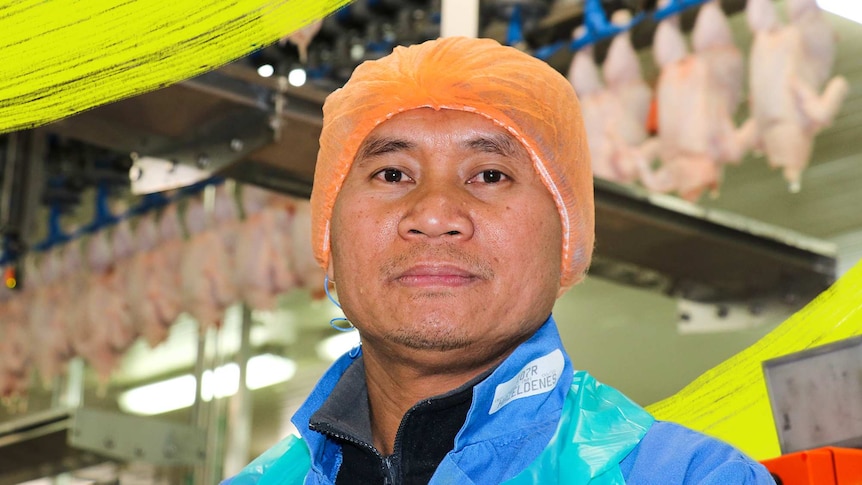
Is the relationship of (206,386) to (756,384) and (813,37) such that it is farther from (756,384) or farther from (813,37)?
(756,384)

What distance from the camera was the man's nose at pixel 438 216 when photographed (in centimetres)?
127

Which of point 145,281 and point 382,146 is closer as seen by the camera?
point 382,146

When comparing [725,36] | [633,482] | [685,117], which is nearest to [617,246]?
[685,117]

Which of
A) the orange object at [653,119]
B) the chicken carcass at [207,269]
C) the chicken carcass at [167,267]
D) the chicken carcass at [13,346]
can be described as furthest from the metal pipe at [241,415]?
the orange object at [653,119]

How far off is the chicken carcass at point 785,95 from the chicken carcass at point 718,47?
0.09m

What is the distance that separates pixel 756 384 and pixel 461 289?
1.61ft

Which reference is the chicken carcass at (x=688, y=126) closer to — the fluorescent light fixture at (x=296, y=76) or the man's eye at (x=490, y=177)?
the fluorescent light fixture at (x=296, y=76)

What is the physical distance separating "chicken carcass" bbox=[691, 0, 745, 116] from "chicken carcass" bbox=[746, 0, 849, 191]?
86 mm

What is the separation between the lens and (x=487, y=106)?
139cm

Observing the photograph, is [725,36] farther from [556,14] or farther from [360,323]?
[360,323]

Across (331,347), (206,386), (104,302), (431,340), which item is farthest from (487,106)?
(331,347)

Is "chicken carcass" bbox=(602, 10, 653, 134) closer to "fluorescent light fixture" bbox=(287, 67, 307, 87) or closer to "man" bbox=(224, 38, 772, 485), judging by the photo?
"fluorescent light fixture" bbox=(287, 67, 307, 87)

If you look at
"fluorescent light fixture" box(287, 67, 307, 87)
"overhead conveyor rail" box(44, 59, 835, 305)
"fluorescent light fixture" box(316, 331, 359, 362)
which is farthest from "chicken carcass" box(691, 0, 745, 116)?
"fluorescent light fixture" box(316, 331, 359, 362)

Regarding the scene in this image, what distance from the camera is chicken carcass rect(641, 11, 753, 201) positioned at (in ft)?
9.23
